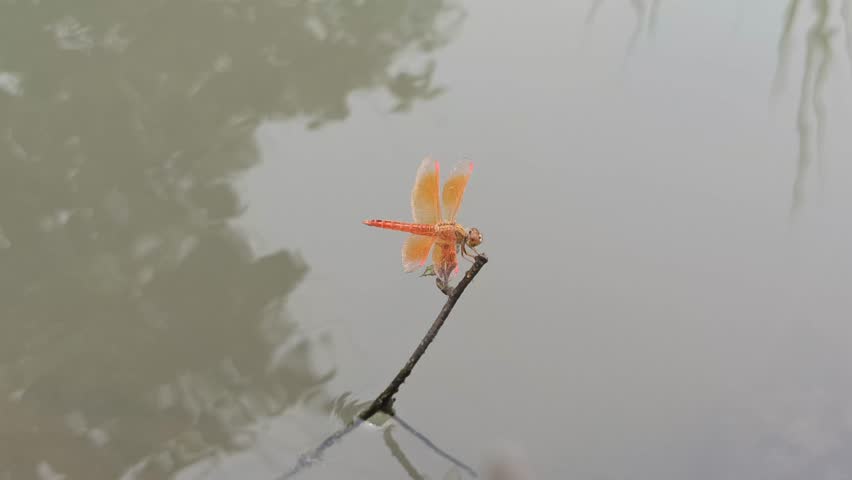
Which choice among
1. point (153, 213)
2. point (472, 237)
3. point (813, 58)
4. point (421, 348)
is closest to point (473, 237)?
point (472, 237)

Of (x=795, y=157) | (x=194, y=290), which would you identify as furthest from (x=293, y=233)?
(x=795, y=157)

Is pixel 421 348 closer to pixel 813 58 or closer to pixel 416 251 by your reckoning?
pixel 416 251

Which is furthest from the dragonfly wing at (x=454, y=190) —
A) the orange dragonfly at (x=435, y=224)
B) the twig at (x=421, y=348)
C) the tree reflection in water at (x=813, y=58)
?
the tree reflection in water at (x=813, y=58)

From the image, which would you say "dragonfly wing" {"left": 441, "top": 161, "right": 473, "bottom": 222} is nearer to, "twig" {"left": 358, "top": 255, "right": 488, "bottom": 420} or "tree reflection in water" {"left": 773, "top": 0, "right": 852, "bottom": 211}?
"twig" {"left": 358, "top": 255, "right": 488, "bottom": 420}

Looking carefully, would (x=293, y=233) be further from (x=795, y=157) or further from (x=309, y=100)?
(x=795, y=157)

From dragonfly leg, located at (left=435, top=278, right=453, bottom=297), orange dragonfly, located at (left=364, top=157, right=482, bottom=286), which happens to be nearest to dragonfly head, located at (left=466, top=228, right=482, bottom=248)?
orange dragonfly, located at (left=364, top=157, right=482, bottom=286)

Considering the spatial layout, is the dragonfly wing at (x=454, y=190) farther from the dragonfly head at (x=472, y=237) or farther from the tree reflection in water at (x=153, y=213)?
the tree reflection in water at (x=153, y=213)
